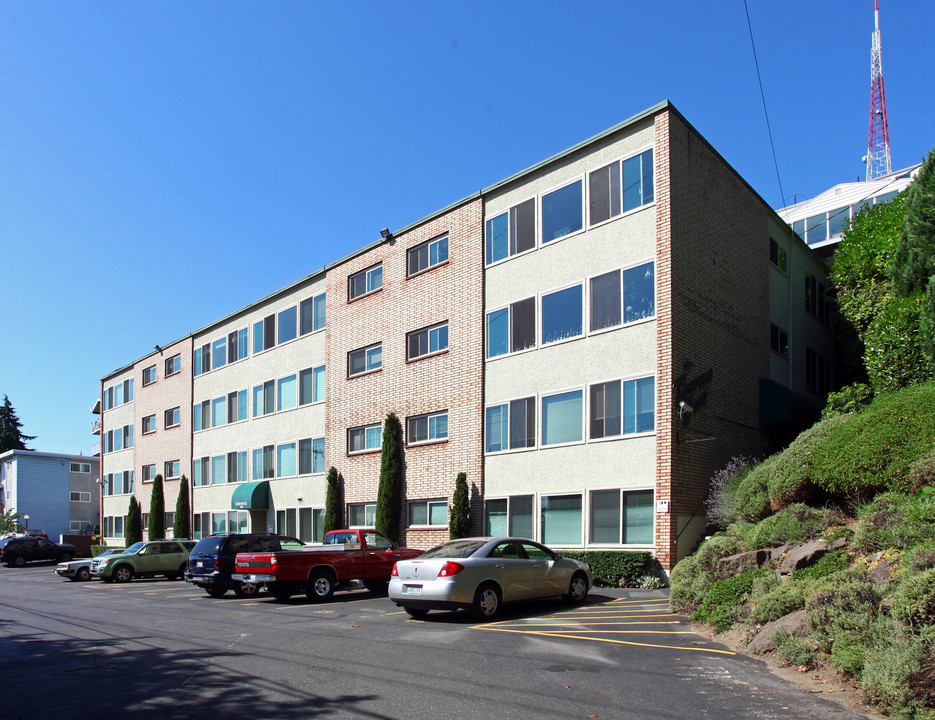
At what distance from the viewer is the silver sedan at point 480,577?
1366cm

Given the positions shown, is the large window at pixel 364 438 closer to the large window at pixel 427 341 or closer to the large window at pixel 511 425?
the large window at pixel 427 341

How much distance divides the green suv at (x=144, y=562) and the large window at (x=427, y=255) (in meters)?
12.4

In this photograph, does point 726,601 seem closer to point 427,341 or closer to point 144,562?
point 427,341

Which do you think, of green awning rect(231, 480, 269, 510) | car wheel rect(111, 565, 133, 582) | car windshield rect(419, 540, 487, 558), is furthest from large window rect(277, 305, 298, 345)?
car windshield rect(419, 540, 487, 558)

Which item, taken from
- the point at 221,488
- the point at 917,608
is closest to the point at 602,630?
the point at 917,608

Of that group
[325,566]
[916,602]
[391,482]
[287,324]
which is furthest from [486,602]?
[287,324]

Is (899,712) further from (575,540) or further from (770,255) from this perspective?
(770,255)

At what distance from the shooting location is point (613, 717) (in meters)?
7.18

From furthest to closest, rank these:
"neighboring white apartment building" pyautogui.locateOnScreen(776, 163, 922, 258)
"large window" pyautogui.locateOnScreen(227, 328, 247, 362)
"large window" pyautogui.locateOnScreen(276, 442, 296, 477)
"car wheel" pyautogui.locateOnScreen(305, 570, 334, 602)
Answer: "neighboring white apartment building" pyautogui.locateOnScreen(776, 163, 922, 258) < "large window" pyautogui.locateOnScreen(227, 328, 247, 362) < "large window" pyautogui.locateOnScreen(276, 442, 296, 477) < "car wheel" pyautogui.locateOnScreen(305, 570, 334, 602)

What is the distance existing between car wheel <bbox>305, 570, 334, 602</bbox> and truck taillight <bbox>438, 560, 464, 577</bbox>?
573cm

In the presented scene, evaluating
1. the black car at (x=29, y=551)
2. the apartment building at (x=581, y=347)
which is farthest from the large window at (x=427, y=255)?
the black car at (x=29, y=551)

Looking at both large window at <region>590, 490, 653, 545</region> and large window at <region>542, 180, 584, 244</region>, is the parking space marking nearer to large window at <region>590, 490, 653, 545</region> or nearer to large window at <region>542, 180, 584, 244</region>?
large window at <region>590, 490, 653, 545</region>

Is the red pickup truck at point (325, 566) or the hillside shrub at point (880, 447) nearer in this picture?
the hillside shrub at point (880, 447)

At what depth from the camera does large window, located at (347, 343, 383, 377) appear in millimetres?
28383
